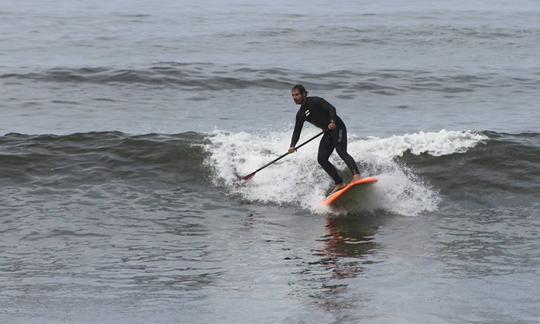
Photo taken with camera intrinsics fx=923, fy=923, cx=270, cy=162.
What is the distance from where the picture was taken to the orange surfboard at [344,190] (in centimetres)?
1464

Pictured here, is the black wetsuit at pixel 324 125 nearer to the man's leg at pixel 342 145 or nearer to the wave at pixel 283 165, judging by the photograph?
the man's leg at pixel 342 145

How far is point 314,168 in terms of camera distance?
56.5 feet

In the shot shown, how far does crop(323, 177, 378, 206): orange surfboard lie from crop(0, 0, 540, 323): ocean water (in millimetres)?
323

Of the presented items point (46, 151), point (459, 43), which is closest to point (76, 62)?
point (46, 151)

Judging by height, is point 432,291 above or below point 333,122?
below

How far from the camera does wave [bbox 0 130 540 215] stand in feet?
53.1

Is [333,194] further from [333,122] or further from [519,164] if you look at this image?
[519,164]

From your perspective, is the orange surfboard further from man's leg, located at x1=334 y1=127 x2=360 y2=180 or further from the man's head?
the man's head

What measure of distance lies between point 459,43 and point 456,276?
2587cm

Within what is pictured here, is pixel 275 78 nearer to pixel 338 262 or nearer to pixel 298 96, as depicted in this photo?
pixel 298 96

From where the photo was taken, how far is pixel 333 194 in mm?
15117

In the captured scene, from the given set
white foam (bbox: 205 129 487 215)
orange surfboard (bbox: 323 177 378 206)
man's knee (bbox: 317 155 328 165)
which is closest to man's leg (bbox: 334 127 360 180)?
man's knee (bbox: 317 155 328 165)

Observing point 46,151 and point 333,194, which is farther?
point 46,151

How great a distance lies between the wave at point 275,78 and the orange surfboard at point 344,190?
12017 mm
